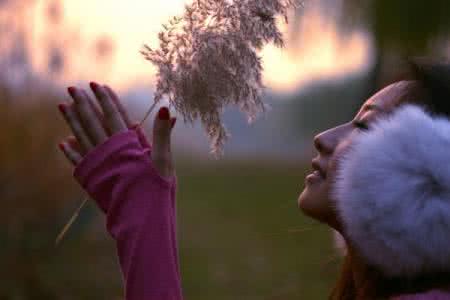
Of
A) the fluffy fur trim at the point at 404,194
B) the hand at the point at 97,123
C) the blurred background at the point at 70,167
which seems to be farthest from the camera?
the blurred background at the point at 70,167

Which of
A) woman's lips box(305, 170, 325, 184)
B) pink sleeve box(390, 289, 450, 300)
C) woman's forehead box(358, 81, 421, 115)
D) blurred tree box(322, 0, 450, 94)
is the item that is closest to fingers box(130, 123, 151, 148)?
woman's lips box(305, 170, 325, 184)

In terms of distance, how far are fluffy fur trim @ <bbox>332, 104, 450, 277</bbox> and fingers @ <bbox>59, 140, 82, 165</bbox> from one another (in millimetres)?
545

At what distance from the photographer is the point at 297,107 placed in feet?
39.4

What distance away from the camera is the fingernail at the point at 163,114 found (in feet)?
5.10

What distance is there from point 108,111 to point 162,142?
0.13 m

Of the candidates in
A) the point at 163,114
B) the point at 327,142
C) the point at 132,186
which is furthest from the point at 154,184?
the point at 327,142

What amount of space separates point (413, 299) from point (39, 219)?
429cm

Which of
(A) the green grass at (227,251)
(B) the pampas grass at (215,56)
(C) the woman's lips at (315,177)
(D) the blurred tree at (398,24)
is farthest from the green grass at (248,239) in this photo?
(B) the pampas grass at (215,56)

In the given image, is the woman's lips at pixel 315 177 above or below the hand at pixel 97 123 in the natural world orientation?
below

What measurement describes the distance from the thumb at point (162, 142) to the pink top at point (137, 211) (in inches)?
0.6

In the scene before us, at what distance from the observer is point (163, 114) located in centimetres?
156

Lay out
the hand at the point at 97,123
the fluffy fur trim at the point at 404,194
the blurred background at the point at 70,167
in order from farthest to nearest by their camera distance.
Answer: the blurred background at the point at 70,167
the hand at the point at 97,123
the fluffy fur trim at the point at 404,194

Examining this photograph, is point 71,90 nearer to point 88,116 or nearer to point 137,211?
point 88,116

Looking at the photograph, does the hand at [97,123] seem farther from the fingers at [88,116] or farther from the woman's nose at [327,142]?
the woman's nose at [327,142]
